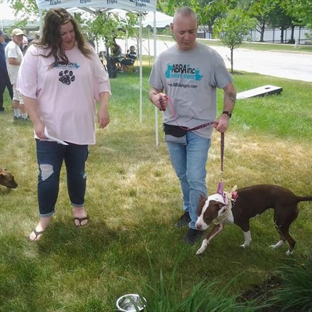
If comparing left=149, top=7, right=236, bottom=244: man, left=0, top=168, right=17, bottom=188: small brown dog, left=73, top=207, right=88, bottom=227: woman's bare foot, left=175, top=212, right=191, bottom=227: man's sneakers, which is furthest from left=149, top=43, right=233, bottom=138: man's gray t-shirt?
left=0, top=168, right=17, bottom=188: small brown dog

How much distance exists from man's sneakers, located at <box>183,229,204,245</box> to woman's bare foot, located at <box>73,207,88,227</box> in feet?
3.41

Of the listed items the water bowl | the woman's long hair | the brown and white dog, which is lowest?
the water bowl

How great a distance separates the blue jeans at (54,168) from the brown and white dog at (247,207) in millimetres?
1188

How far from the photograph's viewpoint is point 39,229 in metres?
4.00

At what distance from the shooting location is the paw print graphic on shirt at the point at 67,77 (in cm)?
355

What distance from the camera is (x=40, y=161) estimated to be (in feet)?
12.2

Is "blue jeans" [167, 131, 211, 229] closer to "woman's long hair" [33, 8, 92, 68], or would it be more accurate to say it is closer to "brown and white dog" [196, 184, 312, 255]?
"brown and white dog" [196, 184, 312, 255]

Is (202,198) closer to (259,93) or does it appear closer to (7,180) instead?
(7,180)

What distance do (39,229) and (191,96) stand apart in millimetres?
1830

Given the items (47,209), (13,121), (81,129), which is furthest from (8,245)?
(13,121)

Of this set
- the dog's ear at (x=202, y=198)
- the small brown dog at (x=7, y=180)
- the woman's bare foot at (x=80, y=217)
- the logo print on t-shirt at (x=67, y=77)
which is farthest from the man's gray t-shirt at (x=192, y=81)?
the small brown dog at (x=7, y=180)

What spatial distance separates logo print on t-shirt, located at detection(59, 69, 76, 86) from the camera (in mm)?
3549

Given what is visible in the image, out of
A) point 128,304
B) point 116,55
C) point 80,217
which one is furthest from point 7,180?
point 116,55

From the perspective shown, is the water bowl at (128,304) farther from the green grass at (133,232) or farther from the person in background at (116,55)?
the person in background at (116,55)
